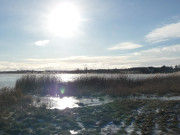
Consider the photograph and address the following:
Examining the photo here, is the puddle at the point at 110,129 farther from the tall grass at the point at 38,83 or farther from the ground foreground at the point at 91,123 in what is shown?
the tall grass at the point at 38,83

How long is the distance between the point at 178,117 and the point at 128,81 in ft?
47.9

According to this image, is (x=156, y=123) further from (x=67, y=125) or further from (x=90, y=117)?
(x=67, y=125)

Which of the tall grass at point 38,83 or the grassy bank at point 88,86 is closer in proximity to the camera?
the grassy bank at point 88,86

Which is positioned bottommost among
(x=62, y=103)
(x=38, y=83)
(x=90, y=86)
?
(x=62, y=103)

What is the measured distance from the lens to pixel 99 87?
2197 cm

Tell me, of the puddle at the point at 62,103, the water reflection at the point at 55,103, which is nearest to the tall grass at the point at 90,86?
the puddle at the point at 62,103

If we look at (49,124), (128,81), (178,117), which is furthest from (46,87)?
(178,117)

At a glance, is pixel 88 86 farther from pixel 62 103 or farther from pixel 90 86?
pixel 62 103

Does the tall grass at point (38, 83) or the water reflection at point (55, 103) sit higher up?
the tall grass at point (38, 83)

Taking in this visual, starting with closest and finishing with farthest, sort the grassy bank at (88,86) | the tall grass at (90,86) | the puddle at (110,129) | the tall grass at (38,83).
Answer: the puddle at (110,129) < the tall grass at (90,86) < the grassy bank at (88,86) < the tall grass at (38,83)

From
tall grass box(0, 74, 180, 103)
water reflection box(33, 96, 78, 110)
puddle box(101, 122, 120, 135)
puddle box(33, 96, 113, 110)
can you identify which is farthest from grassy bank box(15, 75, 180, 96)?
puddle box(101, 122, 120, 135)

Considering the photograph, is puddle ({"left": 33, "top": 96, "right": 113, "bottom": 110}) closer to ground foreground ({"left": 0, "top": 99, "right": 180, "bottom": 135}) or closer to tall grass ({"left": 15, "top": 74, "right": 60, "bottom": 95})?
ground foreground ({"left": 0, "top": 99, "right": 180, "bottom": 135})

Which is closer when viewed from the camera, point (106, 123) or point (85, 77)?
point (106, 123)

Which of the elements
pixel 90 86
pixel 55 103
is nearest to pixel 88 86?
pixel 90 86
